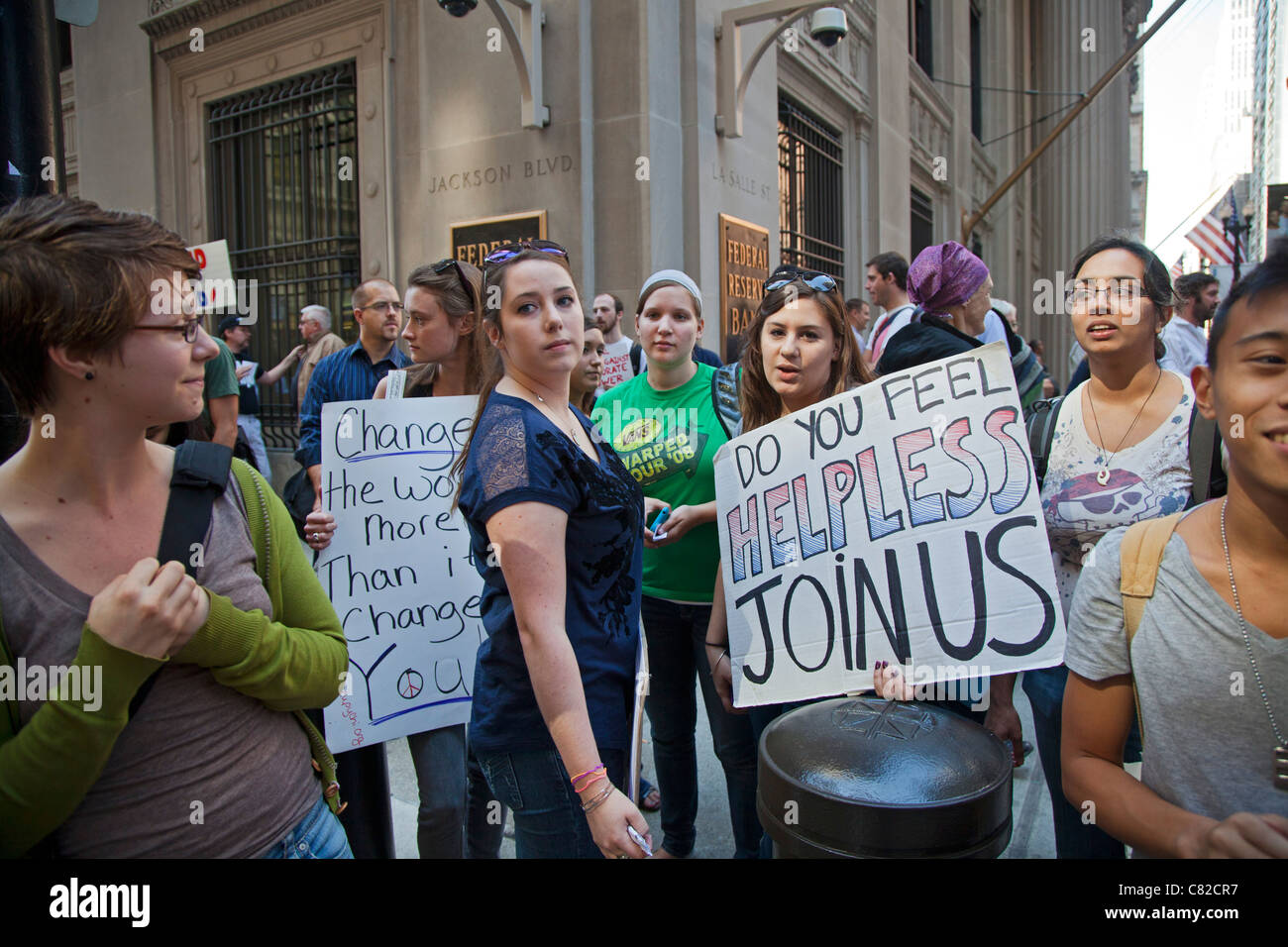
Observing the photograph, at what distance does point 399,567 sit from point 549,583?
1.20 m

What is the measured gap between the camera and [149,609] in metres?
1.21

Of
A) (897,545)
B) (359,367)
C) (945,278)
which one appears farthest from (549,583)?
(359,367)

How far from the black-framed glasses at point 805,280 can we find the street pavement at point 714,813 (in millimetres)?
2020

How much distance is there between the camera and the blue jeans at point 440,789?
2480 millimetres

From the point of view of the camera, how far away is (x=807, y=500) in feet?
6.86

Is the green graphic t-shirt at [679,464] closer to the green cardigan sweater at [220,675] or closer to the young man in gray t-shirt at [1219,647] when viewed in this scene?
the green cardigan sweater at [220,675]

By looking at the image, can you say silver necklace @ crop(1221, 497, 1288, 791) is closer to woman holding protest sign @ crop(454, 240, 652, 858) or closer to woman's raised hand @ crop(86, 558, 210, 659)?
woman holding protest sign @ crop(454, 240, 652, 858)

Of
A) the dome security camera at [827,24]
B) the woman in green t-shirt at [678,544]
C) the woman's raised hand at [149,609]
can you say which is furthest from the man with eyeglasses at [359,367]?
the dome security camera at [827,24]

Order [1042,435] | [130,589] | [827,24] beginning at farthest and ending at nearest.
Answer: [827,24]
[1042,435]
[130,589]

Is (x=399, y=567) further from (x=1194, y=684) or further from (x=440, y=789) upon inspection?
(x=1194, y=684)
